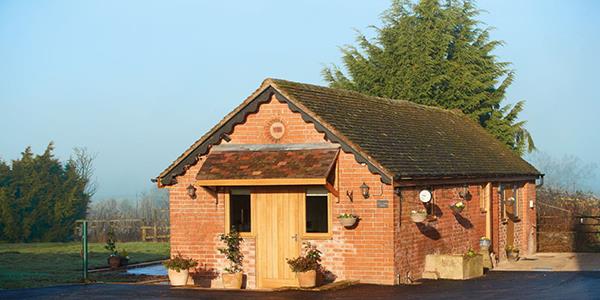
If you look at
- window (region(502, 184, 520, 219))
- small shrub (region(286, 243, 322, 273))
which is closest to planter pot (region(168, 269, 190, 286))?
small shrub (region(286, 243, 322, 273))

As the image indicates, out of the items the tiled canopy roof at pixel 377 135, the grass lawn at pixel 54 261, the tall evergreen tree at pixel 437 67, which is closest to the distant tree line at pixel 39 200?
the grass lawn at pixel 54 261

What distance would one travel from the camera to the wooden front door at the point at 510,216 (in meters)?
28.8

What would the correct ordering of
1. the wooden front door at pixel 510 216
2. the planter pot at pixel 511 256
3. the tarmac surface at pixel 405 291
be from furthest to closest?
the wooden front door at pixel 510 216
the planter pot at pixel 511 256
the tarmac surface at pixel 405 291

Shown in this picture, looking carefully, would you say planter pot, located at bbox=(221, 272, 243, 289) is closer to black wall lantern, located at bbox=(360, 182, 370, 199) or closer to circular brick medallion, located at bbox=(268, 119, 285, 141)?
circular brick medallion, located at bbox=(268, 119, 285, 141)

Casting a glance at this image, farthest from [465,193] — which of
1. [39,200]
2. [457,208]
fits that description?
[39,200]

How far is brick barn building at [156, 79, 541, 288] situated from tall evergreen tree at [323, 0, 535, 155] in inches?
686

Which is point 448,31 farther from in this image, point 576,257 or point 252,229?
point 252,229

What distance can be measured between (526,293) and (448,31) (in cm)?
2653

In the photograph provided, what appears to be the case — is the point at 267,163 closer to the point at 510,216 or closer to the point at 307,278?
the point at 307,278

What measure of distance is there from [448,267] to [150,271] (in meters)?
9.96

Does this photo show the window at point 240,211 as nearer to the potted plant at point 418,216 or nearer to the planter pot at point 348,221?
the planter pot at point 348,221

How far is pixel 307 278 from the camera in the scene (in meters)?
20.2

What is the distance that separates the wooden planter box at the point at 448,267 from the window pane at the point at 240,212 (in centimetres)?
434

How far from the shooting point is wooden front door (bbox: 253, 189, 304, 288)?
2141cm
